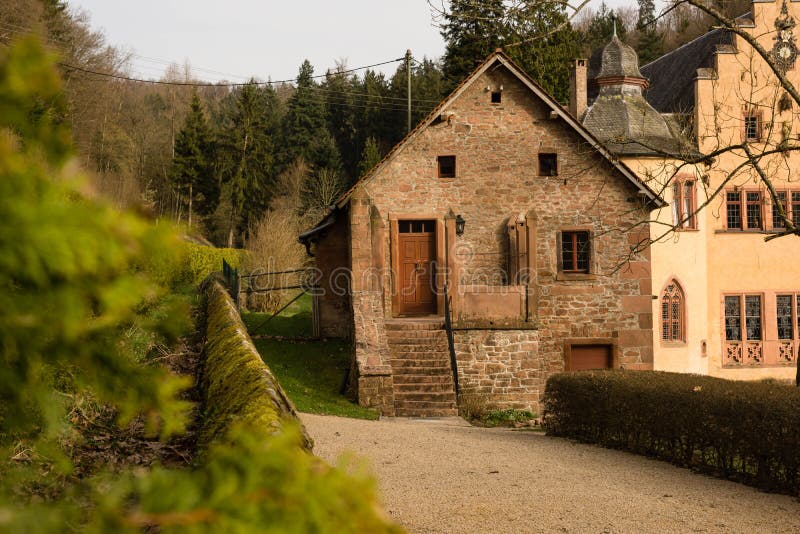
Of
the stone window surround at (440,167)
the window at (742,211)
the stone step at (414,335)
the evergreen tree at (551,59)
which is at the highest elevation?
the evergreen tree at (551,59)

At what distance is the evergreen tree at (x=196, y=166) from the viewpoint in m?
47.7

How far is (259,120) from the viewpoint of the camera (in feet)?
172

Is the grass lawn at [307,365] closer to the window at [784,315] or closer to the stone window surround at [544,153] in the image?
the stone window surround at [544,153]

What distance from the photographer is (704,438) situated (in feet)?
34.9

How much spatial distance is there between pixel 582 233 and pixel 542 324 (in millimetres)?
2621

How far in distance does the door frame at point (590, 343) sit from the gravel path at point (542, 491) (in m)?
7.63

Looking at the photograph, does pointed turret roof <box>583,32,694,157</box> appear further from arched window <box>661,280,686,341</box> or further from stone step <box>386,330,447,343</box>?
stone step <box>386,330,447,343</box>

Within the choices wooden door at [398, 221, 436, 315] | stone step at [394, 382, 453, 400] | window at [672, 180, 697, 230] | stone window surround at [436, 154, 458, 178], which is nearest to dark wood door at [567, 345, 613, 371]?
wooden door at [398, 221, 436, 315]

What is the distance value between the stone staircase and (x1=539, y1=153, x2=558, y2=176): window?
499cm

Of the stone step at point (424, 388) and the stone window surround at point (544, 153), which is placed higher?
the stone window surround at point (544, 153)

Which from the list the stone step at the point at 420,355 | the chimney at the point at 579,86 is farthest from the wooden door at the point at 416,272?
the chimney at the point at 579,86

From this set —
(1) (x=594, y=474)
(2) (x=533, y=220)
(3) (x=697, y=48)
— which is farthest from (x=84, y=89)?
(1) (x=594, y=474)

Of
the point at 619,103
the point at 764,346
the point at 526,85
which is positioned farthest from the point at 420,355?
the point at 764,346

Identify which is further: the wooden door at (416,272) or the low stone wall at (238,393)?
the wooden door at (416,272)
